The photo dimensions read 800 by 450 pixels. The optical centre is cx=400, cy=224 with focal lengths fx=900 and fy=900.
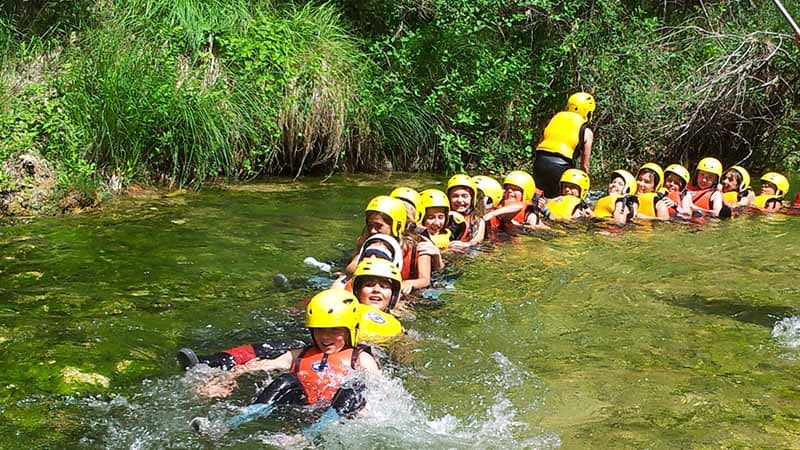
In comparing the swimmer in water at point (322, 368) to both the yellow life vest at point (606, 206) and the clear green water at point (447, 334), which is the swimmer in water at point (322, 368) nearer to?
the clear green water at point (447, 334)

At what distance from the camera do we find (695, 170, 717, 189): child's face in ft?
43.3

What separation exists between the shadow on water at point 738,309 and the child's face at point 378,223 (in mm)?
2494

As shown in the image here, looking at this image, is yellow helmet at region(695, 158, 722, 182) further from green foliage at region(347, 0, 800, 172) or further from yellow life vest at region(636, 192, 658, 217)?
green foliage at region(347, 0, 800, 172)

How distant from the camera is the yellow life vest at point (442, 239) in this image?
30.1 feet

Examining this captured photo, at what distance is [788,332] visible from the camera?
22.4 feet

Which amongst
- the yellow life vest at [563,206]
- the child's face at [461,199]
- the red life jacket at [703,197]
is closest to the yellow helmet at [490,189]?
the child's face at [461,199]

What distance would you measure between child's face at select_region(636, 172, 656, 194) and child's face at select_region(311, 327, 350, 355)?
8086mm

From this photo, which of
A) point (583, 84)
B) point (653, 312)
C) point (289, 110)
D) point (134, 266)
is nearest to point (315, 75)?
point (289, 110)

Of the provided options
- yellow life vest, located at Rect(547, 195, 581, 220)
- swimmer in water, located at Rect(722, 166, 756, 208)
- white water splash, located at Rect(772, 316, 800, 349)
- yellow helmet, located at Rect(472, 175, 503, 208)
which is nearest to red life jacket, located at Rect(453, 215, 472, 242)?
yellow helmet, located at Rect(472, 175, 503, 208)

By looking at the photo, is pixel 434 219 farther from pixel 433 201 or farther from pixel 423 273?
pixel 423 273

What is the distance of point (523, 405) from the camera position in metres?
5.41

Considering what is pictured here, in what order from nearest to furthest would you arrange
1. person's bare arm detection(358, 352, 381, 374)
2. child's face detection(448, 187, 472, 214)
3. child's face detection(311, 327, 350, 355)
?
person's bare arm detection(358, 352, 381, 374) < child's face detection(311, 327, 350, 355) < child's face detection(448, 187, 472, 214)

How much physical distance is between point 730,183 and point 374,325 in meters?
8.90

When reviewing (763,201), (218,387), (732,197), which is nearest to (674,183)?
Result: (732,197)
